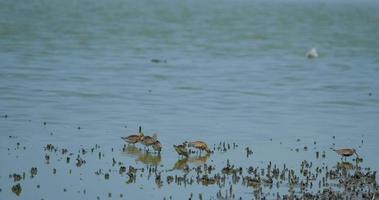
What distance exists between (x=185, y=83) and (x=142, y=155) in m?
10.2

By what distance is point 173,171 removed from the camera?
44.8ft

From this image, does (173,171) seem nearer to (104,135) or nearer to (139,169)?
(139,169)

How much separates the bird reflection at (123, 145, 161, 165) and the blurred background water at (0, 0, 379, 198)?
0.36 meters

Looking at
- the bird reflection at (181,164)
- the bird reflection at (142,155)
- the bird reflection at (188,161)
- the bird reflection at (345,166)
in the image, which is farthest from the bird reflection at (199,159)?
the bird reflection at (345,166)

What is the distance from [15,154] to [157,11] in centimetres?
4611

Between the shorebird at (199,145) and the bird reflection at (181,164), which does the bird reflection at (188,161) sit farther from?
the shorebird at (199,145)

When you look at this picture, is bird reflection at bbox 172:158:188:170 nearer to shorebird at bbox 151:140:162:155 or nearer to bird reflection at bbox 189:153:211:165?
bird reflection at bbox 189:153:211:165

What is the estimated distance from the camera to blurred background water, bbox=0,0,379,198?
55.7 ft

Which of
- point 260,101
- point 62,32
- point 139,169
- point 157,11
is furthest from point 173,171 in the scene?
point 157,11

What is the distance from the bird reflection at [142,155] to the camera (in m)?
14.3

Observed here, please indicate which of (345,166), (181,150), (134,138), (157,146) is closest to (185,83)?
(134,138)

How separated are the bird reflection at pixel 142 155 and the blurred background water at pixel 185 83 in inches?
14.0

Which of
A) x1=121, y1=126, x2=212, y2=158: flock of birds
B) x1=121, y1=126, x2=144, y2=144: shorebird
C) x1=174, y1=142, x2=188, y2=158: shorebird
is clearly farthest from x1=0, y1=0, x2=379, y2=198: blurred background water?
x1=174, y1=142, x2=188, y2=158: shorebird

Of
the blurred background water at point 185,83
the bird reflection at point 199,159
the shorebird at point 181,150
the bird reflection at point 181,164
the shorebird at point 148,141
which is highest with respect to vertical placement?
the blurred background water at point 185,83
